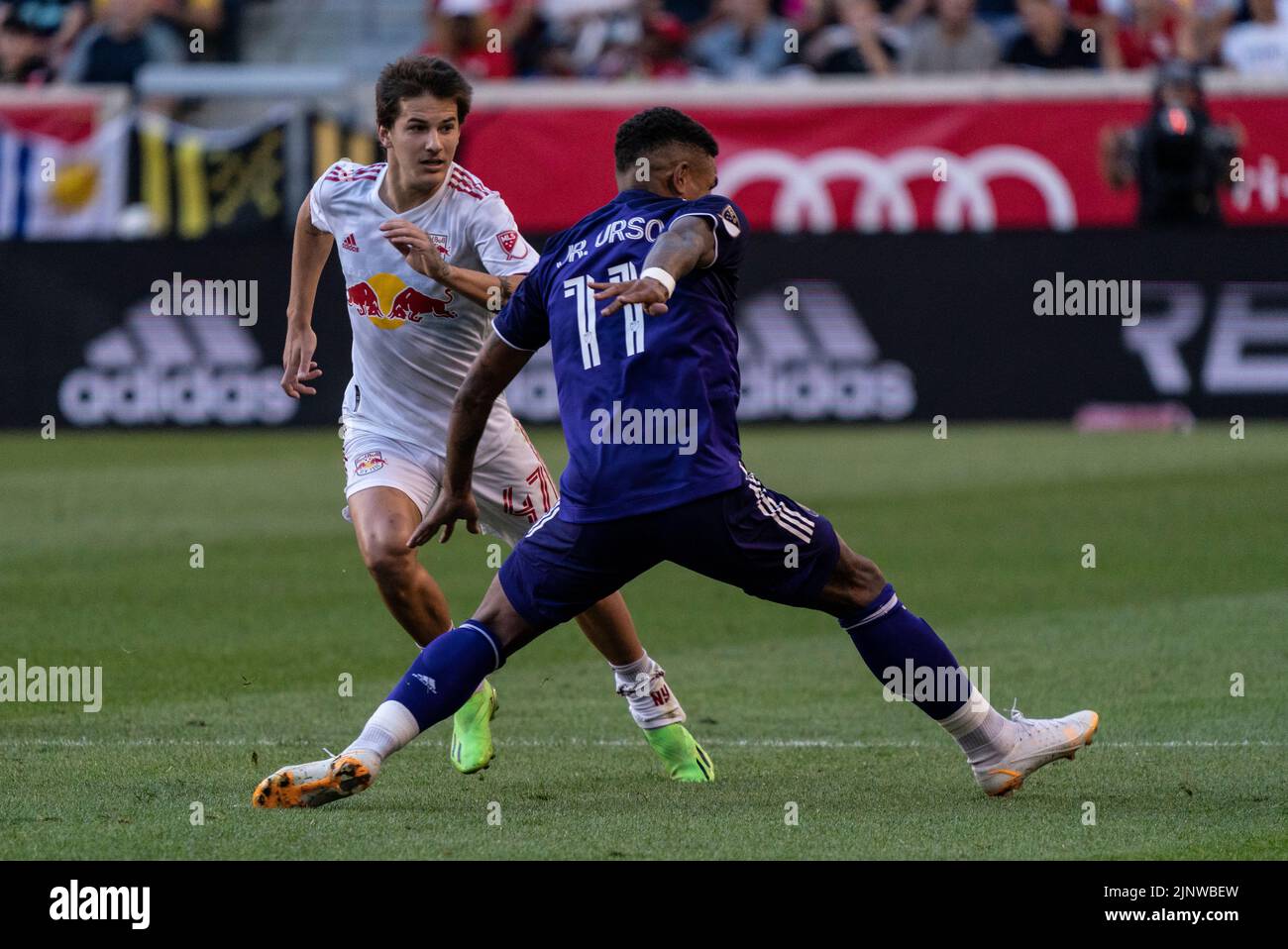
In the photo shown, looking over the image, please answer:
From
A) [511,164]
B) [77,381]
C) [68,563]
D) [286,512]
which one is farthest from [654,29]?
[68,563]

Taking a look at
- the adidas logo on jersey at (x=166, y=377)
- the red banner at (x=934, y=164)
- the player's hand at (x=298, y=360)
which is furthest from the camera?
the red banner at (x=934, y=164)

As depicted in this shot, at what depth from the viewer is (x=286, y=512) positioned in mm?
14453

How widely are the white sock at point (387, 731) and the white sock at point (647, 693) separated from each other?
114cm

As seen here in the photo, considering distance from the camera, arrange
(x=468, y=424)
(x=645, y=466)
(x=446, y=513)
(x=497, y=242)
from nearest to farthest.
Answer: (x=645, y=466), (x=468, y=424), (x=446, y=513), (x=497, y=242)

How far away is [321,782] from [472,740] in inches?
41.9

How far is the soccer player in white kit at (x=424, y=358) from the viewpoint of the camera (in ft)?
23.4

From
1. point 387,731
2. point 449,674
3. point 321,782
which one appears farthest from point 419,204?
point 321,782

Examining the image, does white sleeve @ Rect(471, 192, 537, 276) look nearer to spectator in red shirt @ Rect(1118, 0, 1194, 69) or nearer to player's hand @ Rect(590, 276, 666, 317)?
player's hand @ Rect(590, 276, 666, 317)

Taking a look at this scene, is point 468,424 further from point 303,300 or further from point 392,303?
point 303,300

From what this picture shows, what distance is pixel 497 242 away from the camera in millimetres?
7227

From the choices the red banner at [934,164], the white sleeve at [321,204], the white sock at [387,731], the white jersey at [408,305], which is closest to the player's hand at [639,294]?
the white sock at [387,731]

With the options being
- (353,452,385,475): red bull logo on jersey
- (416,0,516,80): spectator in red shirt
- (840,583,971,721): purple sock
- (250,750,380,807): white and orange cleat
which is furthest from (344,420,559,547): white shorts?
(416,0,516,80): spectator in red shirt

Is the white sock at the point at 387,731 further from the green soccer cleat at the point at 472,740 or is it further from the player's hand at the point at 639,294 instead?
the player's hand at the point at 639,294

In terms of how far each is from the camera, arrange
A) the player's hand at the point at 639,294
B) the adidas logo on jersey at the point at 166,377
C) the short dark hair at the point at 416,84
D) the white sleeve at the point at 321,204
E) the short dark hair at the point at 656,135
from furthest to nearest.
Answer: the adidas logo on jersey at the point at 166,377
the white sleeve at the point at 321,204
the short dark hair at the point at 416,84
the short dark hair at the point at 656,135
the player's hand at the point at 639,294
